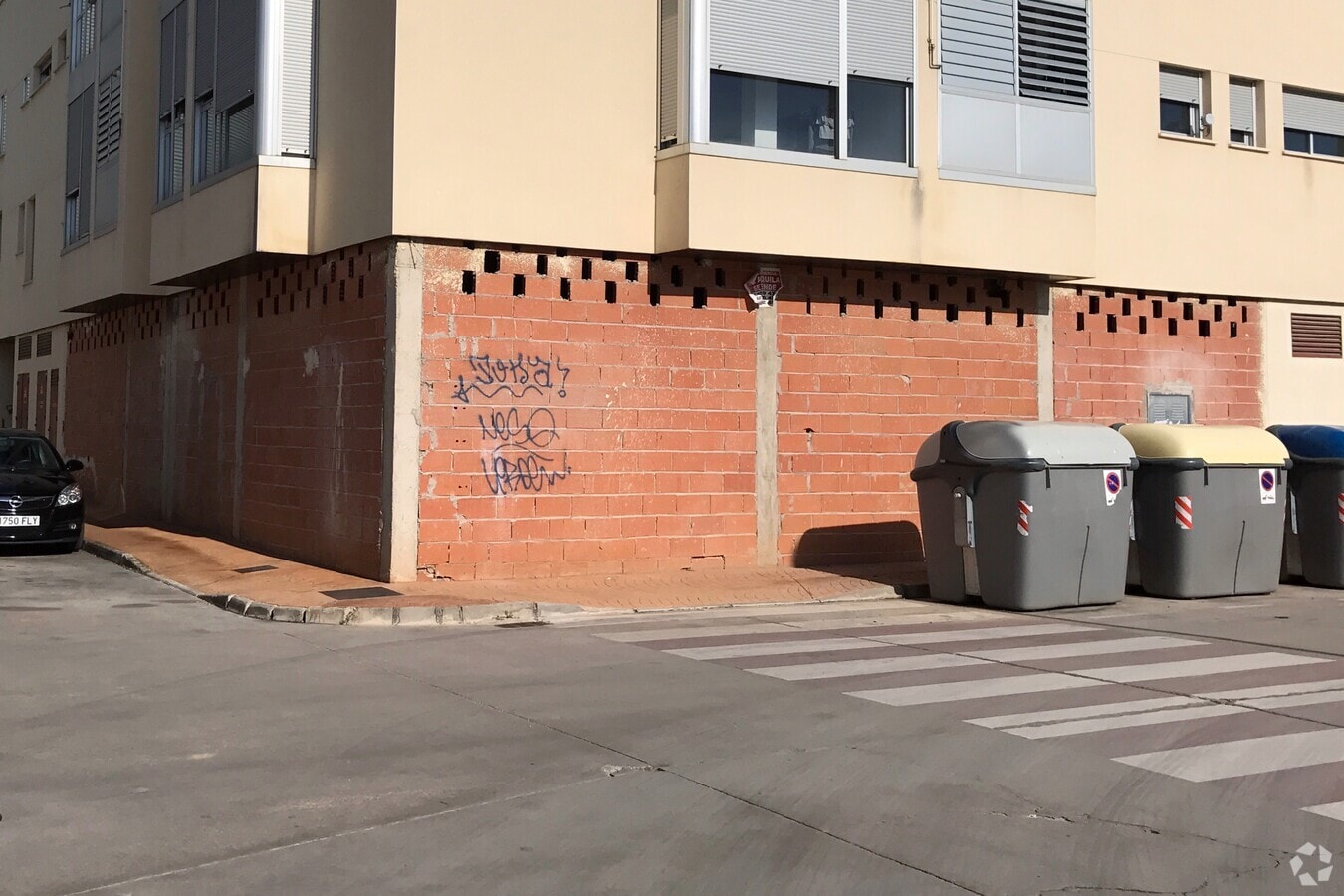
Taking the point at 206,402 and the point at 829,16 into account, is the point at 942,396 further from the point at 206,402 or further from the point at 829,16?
the point at 206,402

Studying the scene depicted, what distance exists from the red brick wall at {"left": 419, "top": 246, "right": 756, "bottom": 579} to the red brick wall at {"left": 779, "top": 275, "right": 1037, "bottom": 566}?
71 cm

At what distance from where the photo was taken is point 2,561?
1670 centimetres

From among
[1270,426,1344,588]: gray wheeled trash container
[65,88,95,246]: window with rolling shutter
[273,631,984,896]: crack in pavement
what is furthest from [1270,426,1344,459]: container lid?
[65,88,95,246]: window with rolling shutter

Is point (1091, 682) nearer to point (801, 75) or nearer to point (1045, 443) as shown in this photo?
point (1045, 443)

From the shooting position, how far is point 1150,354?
19.0 metres

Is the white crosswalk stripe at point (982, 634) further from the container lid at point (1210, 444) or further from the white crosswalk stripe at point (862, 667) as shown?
the container lid at point (1210, 444)

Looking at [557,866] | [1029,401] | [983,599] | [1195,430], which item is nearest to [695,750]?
[557,866]

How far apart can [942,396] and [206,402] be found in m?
10.5

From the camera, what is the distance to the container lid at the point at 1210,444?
1400cm

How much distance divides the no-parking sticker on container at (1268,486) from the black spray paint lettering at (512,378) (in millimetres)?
7590

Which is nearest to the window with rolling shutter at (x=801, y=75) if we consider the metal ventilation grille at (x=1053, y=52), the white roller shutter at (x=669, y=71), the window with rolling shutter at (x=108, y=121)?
the white roller shutter at (x=669, y=71)

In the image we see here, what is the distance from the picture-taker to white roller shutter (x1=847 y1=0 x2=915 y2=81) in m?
15.5

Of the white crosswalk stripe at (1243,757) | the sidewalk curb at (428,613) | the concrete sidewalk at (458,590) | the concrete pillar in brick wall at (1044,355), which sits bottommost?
the white crosswalk stripe at (1243,757)

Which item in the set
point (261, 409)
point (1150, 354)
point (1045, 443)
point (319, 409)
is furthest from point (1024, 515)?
point (261, 409)
